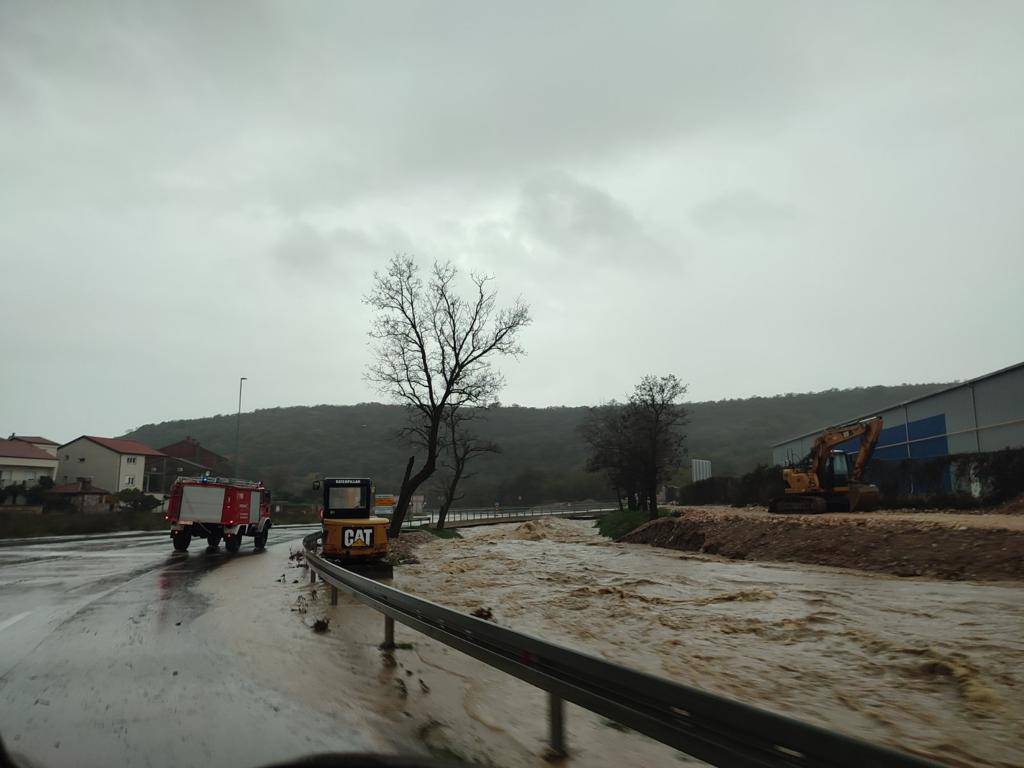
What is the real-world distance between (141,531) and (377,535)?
34336 mm

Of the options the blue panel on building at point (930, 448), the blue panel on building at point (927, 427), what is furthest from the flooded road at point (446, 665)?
the blue panel on building at point (927, 427)

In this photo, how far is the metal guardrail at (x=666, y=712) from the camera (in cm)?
286

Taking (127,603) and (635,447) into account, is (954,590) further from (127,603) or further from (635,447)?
(635,447)

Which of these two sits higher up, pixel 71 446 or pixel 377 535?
pixel 71 446

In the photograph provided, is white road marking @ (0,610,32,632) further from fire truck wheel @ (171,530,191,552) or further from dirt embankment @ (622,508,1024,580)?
dirt embankment @ (622,508,1024,580)

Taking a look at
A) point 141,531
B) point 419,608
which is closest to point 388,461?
point 141,531

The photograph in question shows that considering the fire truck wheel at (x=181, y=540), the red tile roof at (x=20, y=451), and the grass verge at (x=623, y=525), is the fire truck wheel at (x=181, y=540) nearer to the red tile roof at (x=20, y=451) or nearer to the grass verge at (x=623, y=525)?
the grass verge at (x=623, y=525)

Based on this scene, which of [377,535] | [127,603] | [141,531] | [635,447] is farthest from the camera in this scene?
[635,447]

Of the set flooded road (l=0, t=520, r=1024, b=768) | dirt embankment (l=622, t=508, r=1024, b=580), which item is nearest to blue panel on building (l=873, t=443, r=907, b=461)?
dirt embankment (l=622, t=508, r=1024, b=580)

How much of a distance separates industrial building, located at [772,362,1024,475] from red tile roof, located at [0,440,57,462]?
3125 inches

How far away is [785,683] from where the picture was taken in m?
7.98

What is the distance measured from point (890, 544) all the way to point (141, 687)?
20.2 m

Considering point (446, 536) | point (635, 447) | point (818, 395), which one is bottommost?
point (446, 536)

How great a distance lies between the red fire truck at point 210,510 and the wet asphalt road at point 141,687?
12.2 meters
